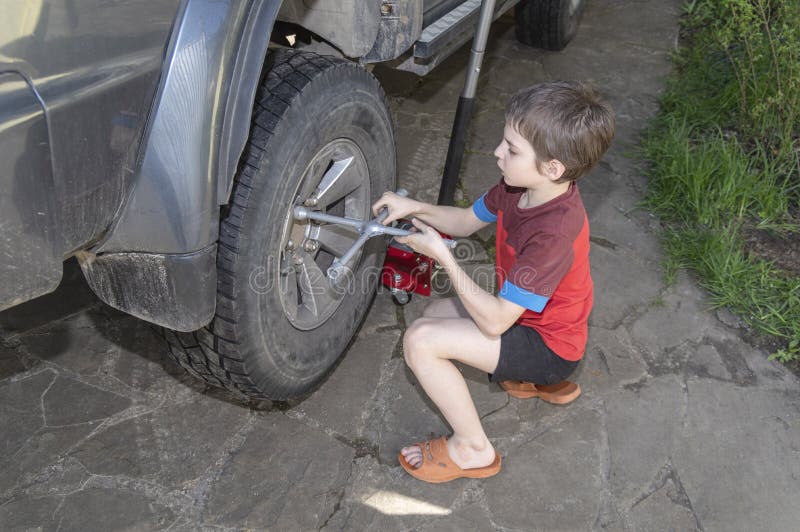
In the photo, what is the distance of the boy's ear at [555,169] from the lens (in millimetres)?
1833

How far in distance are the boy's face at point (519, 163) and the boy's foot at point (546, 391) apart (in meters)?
0.72

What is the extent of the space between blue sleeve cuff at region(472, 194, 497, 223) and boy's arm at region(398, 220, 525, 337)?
1.11 ft

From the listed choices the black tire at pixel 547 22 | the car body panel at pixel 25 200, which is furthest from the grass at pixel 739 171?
the car body panel at pixel 25 200

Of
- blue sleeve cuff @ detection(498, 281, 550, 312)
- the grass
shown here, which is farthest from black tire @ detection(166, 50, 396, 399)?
the grass

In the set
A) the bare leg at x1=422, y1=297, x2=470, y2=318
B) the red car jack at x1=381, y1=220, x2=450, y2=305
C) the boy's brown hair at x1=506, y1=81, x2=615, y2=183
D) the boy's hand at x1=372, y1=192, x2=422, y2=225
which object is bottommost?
the red car jack at x1=381, y1=220, x2=450, y2=305

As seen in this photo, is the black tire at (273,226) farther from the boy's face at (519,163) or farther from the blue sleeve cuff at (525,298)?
the blue sleeve cuff at (525,298)

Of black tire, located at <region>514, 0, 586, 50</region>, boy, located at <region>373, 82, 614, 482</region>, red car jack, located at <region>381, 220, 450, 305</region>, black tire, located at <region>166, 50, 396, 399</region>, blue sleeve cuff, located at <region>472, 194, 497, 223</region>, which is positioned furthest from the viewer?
black tire, located at <region>514, 0, 586, 50</region>

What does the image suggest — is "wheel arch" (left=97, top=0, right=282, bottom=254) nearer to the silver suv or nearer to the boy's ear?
the silver suv

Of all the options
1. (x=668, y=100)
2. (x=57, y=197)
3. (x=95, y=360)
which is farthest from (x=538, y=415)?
(x=668, y=100)

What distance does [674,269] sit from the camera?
2910 mm

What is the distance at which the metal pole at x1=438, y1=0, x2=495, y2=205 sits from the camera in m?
2.41

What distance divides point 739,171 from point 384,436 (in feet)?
6.52

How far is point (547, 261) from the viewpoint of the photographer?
185 centimetres

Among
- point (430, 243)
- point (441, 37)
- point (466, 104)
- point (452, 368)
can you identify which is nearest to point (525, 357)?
point (452, 368)
